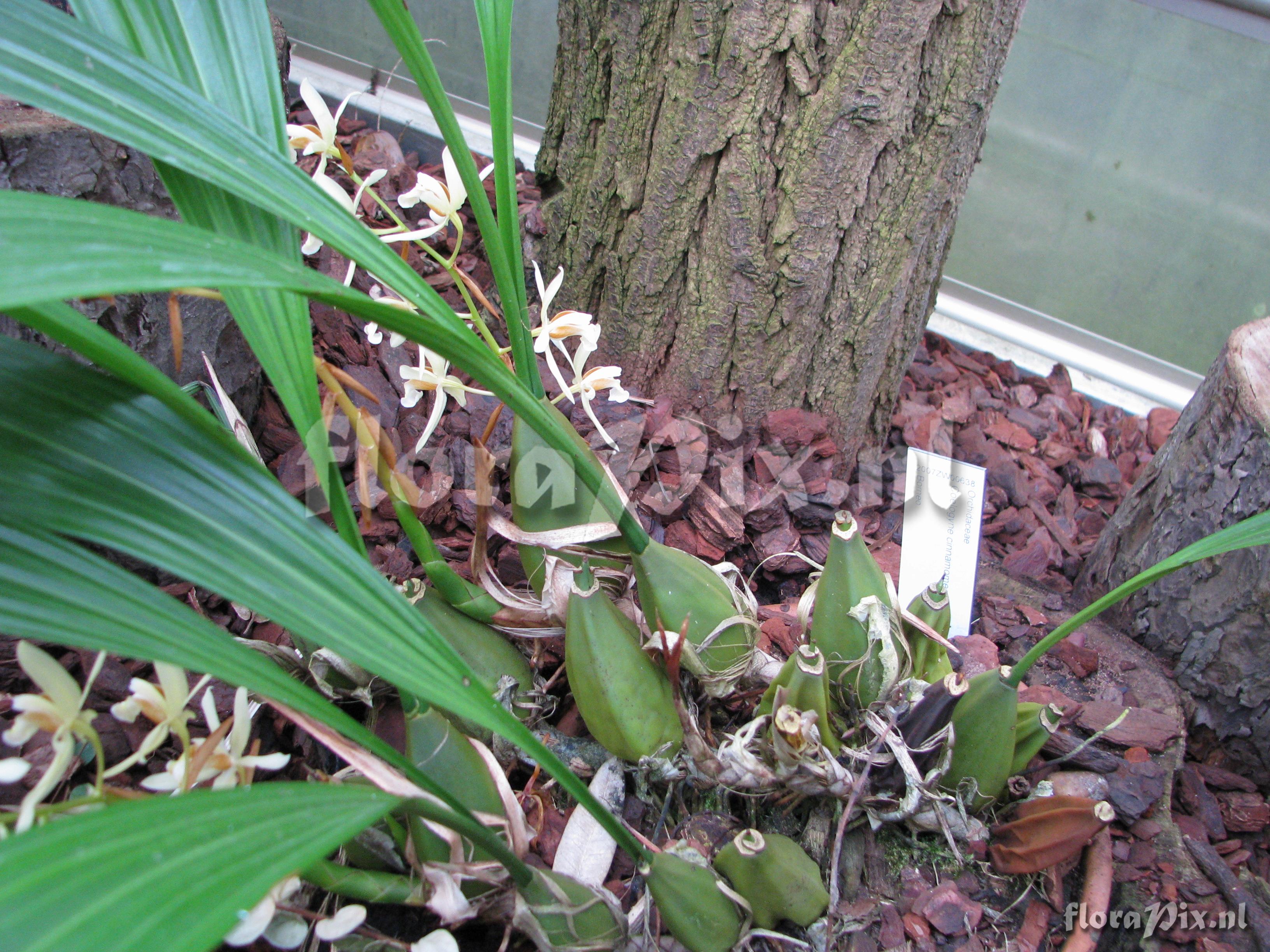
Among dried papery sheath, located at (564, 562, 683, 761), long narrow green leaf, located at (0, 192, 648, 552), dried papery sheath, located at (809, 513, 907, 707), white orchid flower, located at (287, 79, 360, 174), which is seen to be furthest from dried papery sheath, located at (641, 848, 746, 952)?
white orchid flower, located at (287, 79, 360, 174)

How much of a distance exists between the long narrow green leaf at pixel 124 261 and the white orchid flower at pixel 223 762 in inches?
10.3

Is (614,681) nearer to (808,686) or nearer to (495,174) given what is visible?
(808,686)

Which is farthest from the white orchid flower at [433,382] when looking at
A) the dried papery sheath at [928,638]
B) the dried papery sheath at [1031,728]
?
the dried papery sheath at [1031,728]

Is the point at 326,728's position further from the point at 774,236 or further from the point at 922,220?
the point at 922,220

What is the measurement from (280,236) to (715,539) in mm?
652

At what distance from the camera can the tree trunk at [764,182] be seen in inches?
35.3

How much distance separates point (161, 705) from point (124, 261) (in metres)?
0.30

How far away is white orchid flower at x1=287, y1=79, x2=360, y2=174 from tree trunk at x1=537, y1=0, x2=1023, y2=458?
1.49 ft

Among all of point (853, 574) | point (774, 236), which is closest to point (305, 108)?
point (774, 236)

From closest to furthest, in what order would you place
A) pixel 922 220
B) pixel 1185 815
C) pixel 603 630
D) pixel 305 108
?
pixel 603 630 → pixel 1185 815 → pixel 922 220 → pixel 305 108

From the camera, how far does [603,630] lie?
→ 664mm

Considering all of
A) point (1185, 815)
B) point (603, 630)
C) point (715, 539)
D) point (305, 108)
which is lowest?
point (1185, 815)

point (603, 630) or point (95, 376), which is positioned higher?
point (95, 376)

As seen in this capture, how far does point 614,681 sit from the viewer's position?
0.67 meters
